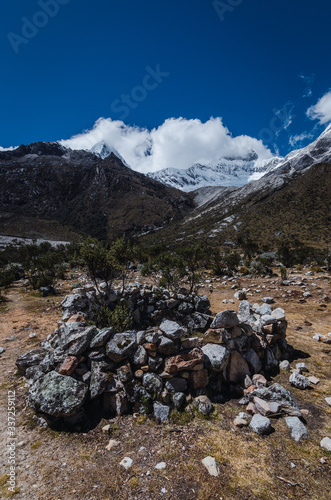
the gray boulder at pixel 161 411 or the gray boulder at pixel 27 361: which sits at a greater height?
the gray boulder at pixel 27 361

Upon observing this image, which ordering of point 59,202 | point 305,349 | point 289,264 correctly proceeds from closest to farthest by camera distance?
1. point 305,349
2. point 289,264
3. point 59,202

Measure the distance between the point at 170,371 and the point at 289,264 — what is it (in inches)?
1245

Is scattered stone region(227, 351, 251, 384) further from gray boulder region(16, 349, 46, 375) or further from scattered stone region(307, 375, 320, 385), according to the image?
gray boulder region(16, 349, 46, 375)

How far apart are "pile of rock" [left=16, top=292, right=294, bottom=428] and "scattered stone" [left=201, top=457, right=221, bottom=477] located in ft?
5.02

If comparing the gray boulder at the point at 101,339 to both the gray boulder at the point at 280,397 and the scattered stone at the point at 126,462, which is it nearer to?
the scattered stone at the point at 126,462

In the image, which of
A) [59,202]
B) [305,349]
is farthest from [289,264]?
[59,202]

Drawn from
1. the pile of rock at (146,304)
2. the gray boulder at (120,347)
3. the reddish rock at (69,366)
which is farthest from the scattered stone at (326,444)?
the reddish rock at (69,366)

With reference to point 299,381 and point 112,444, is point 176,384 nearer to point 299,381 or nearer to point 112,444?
point 112,444

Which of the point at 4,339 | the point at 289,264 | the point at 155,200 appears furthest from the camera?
the point at 155,200

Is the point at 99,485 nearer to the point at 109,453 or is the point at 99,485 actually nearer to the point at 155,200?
the point at 109,453

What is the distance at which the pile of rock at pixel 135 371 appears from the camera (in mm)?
6094

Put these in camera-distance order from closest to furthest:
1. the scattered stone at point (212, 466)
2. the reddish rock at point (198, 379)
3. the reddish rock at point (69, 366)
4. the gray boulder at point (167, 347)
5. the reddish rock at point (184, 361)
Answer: the scattered stone at point (212, 466) < the reddish rock at point (69, 366) < the reddish rock at point (184, 361) < the reddish rock at point (198, 379) < the gray boulder at point (167, 347)

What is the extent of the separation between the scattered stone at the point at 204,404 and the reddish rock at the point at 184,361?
2.82 ft

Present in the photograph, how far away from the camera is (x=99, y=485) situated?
14.2 ft
